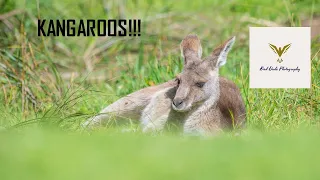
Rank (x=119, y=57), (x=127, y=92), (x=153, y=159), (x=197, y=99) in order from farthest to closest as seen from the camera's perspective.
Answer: (x=119, y=57)
(x=127, y=92)
(x=197, y=99)
(x=153, y=159)

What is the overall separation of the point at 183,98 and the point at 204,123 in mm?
395

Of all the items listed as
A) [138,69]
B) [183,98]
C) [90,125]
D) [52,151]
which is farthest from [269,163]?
[138,69]

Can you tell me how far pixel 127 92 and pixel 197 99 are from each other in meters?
2.27

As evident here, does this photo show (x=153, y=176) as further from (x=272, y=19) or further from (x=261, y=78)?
(x=272, y=19)

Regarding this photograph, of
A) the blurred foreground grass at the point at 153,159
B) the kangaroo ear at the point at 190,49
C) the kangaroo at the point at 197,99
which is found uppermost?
the kangaroo ear at the point at 190,49

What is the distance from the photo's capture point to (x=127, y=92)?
31.1ft

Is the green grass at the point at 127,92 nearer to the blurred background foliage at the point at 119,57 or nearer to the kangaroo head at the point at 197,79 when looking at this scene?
the blurred background foliage at the point at 119,57

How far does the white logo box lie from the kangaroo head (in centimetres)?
71

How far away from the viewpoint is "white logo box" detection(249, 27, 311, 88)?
805cm

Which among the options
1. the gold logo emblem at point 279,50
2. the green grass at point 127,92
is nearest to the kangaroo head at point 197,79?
the green grass at point 127,92

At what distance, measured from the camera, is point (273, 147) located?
4363 mm

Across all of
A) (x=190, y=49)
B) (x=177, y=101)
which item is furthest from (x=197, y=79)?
(x=190, y=49)

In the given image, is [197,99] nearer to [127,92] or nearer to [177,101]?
[177,101]

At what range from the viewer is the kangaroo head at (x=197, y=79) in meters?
7.21
